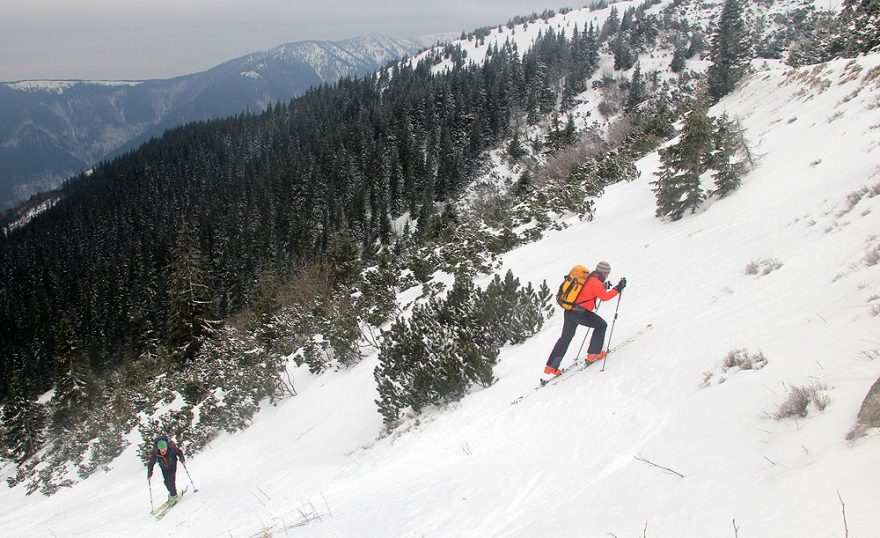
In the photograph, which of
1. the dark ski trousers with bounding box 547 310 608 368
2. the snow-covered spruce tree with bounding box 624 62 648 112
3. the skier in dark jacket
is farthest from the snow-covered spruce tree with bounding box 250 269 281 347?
the snow-covered spruce tree with bounding box 624 62 648 112

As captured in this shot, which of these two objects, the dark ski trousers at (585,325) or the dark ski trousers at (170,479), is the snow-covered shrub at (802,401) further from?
the dark ski trousers at (170,479)

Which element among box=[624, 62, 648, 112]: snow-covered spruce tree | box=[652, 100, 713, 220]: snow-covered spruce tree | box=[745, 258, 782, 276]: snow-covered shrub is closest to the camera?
box=[745, 258, 782, 276]: snow-covered shrub

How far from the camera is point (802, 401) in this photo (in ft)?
11.9

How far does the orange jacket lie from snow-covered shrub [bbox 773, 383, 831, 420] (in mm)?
3131

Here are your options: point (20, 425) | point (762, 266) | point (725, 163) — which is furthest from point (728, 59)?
point (20, 425)

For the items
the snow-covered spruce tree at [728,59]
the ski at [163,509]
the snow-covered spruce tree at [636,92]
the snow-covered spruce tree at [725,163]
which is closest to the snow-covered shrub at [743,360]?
the ski at [163,509]

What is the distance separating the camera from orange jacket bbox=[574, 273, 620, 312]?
6.93 meters

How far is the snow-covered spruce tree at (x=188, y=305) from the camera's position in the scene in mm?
32344

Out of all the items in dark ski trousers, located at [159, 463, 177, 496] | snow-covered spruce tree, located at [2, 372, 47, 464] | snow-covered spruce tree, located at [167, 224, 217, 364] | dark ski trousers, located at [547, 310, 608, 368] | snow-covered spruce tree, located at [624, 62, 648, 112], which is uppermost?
snow-covered spruce tree, located at [624, 62, 648, 112]

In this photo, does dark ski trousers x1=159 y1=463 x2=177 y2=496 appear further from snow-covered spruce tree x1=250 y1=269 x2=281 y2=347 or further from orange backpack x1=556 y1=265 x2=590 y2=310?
snow-covered spruce tree x1=250 y1=269 x2=281 y2=347

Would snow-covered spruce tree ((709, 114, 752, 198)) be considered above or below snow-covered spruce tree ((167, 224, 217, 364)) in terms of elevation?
above

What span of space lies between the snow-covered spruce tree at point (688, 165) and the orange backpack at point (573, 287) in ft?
32.4

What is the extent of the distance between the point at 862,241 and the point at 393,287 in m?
18.3

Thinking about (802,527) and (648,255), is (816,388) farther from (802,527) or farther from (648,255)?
(648,255)
